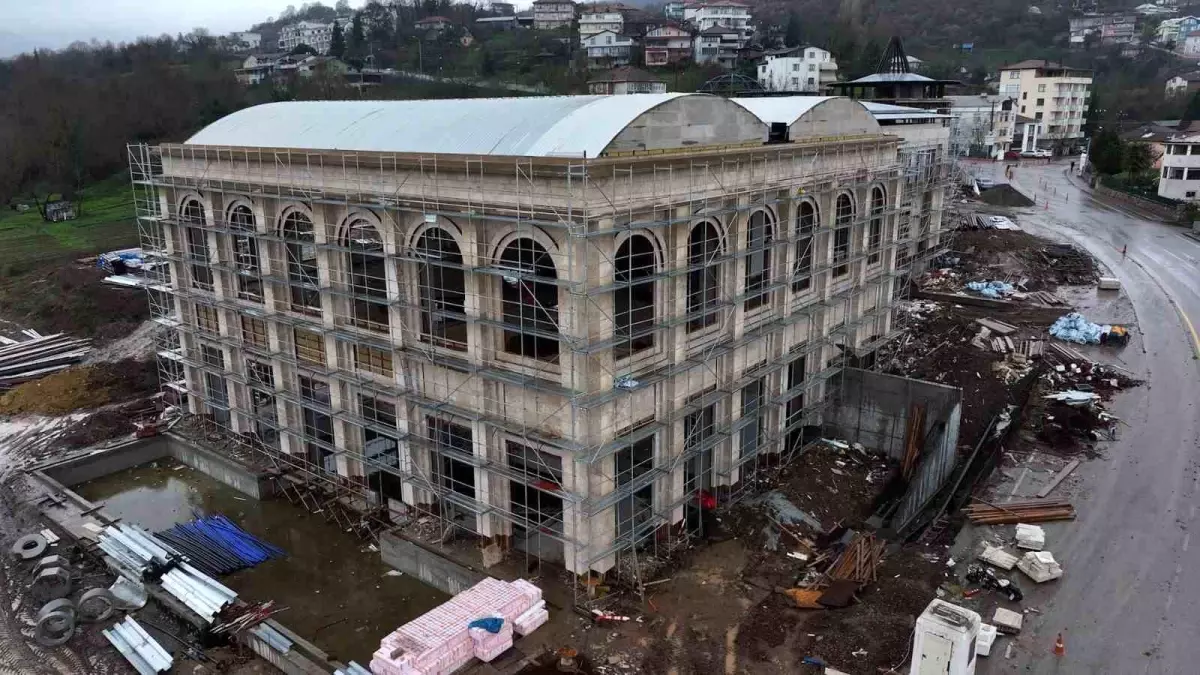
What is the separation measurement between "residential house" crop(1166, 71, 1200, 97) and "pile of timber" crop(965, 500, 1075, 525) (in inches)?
4562

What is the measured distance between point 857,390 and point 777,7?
16024 centimetres

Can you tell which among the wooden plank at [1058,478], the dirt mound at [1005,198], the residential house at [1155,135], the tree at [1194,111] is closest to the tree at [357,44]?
the dirt mound at [1005,198]

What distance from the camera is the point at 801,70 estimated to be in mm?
96812

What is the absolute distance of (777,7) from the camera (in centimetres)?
16738

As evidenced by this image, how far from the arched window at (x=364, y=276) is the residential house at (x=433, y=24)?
364 ft

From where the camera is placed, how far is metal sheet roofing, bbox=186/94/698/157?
728 inches

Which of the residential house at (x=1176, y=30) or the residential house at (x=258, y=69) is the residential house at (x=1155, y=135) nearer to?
the residential house at (x=1176, y=30)

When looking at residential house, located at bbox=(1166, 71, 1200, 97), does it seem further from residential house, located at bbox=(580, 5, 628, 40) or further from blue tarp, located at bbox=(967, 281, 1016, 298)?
blue tarp, located at bbox=(967, 281, 1016, 298)

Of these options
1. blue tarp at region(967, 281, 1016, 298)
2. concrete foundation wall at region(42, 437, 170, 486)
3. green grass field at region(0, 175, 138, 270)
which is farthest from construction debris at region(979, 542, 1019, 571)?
green grass field at region(0, 175, 138, 270)

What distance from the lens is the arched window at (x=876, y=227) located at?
2848 centimetres

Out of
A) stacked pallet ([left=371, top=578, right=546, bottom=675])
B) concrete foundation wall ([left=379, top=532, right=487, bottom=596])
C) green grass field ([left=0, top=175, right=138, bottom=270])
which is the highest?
green grass field ([left=0, top=175, right=138, bottom=270])

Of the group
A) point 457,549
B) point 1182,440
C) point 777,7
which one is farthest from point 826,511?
point 777,7

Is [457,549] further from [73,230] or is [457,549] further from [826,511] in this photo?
[73,230]

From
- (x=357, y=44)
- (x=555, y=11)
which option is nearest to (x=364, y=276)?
(x=357, y=44)
